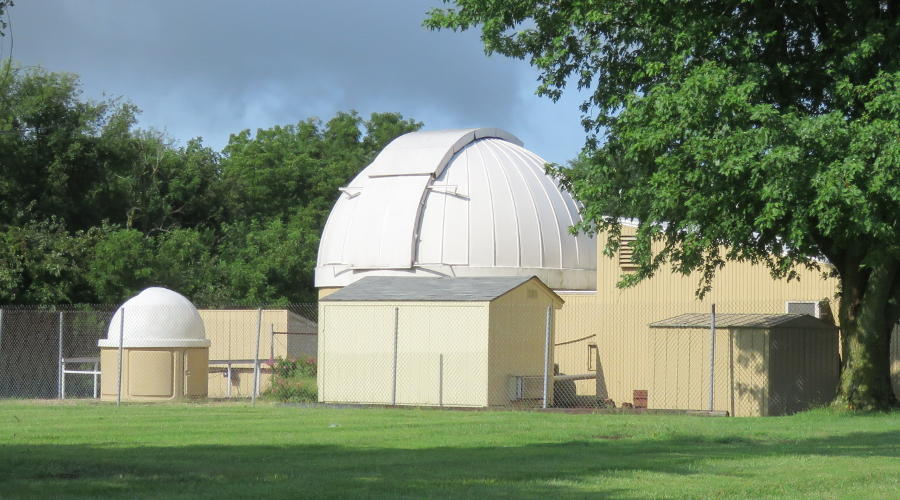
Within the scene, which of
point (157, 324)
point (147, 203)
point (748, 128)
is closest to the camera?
point (748, 128)

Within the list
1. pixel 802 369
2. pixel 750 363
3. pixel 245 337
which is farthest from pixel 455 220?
pixel 802 369

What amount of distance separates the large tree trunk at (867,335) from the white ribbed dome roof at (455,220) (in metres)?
11.3

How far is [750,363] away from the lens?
23.4 metres

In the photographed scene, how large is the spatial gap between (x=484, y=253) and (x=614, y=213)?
10266 millimetres

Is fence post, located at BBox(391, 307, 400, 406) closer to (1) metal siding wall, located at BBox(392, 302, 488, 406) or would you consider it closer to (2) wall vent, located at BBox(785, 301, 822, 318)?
(1) metal siding wall, located at BBox(392, 302, 488, 406)

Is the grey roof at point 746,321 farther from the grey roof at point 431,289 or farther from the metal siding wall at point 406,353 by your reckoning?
the metal siding wall at point 406,353

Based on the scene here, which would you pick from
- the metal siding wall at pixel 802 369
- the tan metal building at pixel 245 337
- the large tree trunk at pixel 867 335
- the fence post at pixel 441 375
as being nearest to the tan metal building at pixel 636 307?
the metal siding wall at pixel 802 369

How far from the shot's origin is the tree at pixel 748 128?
17266 mm

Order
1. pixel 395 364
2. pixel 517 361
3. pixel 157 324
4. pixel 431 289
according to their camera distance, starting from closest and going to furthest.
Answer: pixel 395 364 → pixel 517 361 → pixel 431 289 → pixel 157 324

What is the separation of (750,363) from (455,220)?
10.3m

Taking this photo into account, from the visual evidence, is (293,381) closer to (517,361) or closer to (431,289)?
(431,289)

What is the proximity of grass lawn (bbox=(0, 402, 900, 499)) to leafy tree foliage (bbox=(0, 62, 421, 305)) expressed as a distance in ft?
39.5

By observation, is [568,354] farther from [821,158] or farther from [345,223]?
[821,158]

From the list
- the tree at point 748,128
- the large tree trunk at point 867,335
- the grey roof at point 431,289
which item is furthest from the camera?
the grey roof at point 431,289
